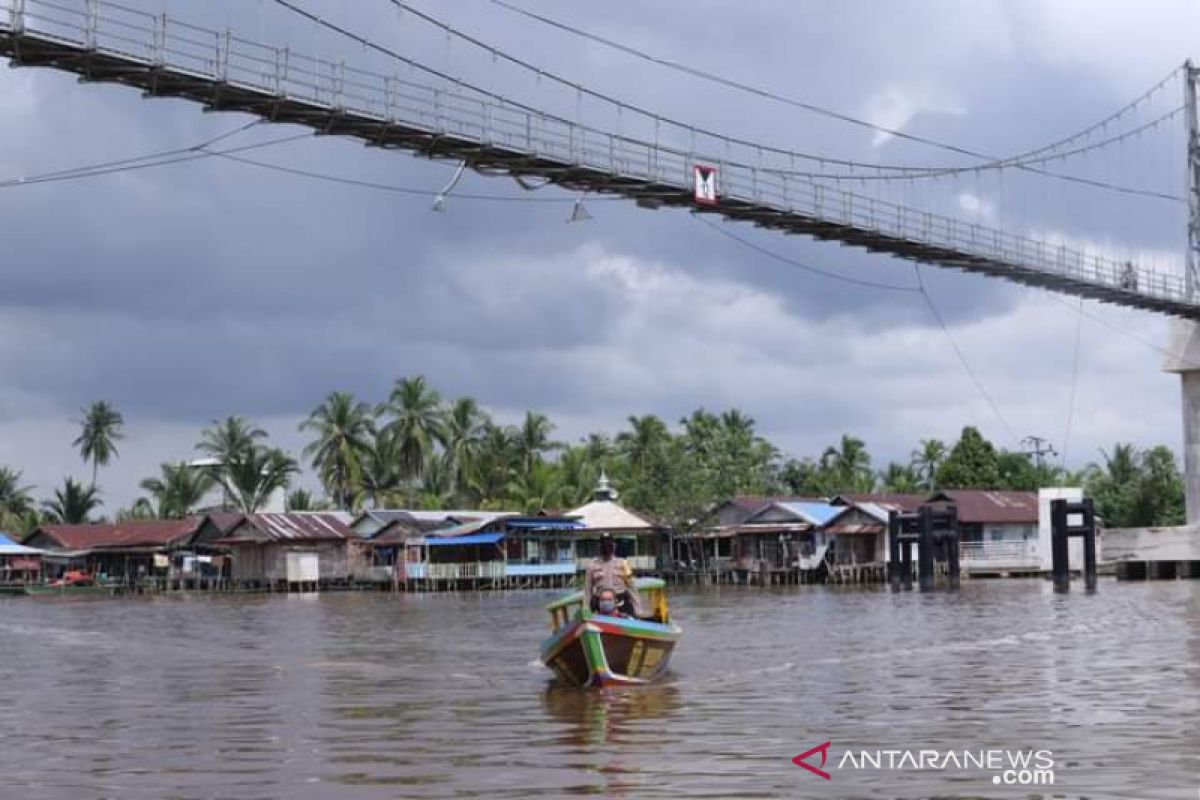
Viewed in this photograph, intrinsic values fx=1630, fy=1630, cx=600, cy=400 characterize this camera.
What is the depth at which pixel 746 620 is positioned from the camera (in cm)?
3994

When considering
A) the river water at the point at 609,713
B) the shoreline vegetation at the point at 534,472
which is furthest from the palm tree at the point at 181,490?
the river water at the point at 609,713

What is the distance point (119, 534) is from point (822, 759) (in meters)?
86.7

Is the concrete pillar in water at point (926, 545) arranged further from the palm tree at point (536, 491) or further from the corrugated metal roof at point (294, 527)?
the corrugated metal roof at point (294, 527)

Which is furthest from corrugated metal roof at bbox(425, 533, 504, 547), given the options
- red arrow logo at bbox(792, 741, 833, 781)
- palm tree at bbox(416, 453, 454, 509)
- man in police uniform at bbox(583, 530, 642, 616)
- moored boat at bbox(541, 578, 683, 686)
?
red arrow logo at bbox(792, 741, 833, 781)

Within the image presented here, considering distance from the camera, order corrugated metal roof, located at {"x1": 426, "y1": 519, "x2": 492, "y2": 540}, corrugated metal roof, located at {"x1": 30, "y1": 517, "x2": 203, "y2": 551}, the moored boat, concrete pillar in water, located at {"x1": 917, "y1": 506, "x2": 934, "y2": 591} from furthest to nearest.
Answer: corrugated metal roof, located at {"x1": 30, "y1": 517, "x2": 203, "y2": 551}, corrugated metal roof, located at {"x1": 426, "y1": 519, "x2": 492, "y2": 540}, concrete pillar in water, located at {"x1": 917, "y1": 506, "x2": 934, "y2": 591}, the moored boat

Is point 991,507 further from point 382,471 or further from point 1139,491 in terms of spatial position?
point 382,471

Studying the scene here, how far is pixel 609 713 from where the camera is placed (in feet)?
59.4

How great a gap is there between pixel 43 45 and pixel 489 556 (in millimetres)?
60032

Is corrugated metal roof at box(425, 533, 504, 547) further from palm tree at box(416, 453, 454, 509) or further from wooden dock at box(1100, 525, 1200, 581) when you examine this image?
wooden dock at box(1100, 525, 1200, 581)

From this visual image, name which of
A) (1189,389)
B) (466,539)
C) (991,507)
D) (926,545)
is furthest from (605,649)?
(991,507)

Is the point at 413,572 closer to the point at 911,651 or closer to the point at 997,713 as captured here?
the point at 911,651

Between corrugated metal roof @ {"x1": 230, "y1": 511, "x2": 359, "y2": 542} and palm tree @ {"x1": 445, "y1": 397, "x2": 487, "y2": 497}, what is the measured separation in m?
11.5

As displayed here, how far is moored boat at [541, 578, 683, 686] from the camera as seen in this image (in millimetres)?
20906

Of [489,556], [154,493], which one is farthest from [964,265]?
[154,493]
